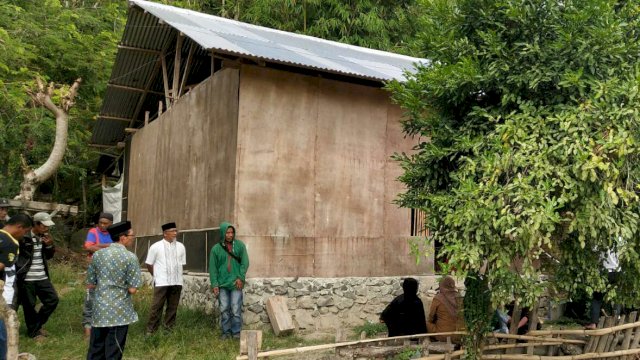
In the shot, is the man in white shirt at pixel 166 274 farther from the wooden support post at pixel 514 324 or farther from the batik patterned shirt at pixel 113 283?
the wooden support post at pixel 514 324

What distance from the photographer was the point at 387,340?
6086mm

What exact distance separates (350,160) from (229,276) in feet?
9.27

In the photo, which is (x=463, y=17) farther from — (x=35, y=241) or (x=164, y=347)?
(x=35, y=241)

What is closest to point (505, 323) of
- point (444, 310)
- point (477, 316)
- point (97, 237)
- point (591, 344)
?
point (444, 310)

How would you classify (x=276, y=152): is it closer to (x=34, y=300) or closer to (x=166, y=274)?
(x=166, y=274)

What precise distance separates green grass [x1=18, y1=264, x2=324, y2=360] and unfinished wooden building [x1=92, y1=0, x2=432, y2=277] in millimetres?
973

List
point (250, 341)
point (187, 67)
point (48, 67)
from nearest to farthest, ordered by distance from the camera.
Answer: point (250, 341), point (187, 67), point (48, 67)

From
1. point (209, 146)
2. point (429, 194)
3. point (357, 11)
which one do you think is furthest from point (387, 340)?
point (357, 11)

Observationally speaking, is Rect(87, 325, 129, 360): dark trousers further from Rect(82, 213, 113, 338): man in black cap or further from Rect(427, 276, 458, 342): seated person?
Rect(427, 276, 458, 342): seated person

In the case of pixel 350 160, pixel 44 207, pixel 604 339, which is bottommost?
pixel 604 339

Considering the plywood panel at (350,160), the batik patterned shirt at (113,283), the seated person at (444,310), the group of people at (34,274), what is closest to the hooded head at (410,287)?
the seated person at (444,310)

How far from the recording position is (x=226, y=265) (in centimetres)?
800

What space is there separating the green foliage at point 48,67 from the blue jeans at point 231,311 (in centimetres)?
748

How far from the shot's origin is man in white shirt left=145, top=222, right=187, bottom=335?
26.5 feet
